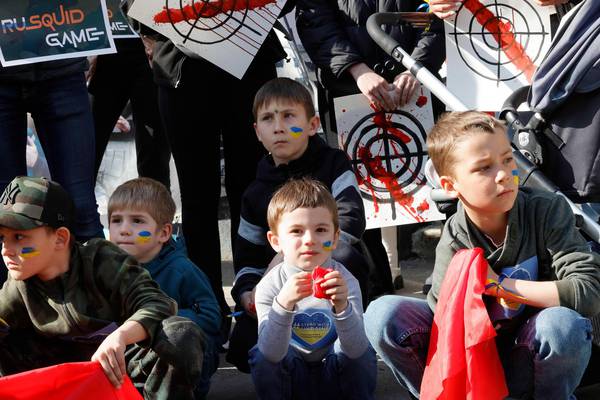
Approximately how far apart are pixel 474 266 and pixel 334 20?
1.83 meters

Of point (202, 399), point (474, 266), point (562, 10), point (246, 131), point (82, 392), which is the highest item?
point (562, 10)

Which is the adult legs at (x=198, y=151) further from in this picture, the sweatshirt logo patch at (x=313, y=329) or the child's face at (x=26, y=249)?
the child's face at (x=26, y=249)

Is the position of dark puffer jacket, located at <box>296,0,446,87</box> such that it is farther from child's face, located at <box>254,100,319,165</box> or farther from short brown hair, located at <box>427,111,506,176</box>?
short brown hair, located at <box>427,111,506,176</box>

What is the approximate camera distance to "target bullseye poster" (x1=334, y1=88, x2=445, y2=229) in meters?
4.89

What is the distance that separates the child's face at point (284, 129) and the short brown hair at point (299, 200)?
0.42m

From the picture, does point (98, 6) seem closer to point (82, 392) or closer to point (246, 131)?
point (246, 131)

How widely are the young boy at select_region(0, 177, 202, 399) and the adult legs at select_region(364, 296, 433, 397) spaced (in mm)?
573

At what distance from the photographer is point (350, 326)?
3.48 m

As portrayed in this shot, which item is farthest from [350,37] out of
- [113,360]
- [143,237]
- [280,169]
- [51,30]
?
[113,360]

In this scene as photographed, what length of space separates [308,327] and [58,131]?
1.49 metres

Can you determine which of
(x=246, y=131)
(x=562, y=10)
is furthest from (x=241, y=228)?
(x=562, y=10)

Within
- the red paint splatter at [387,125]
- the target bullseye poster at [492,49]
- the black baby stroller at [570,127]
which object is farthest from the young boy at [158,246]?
the target bullseye poster at [492,49]

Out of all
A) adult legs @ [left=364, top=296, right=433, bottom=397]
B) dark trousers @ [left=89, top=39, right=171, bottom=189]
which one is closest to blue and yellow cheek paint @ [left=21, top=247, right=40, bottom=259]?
adult legs @ [left=364, top=296, right=433, bottom=397]

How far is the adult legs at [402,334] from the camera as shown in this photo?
11.3ft
